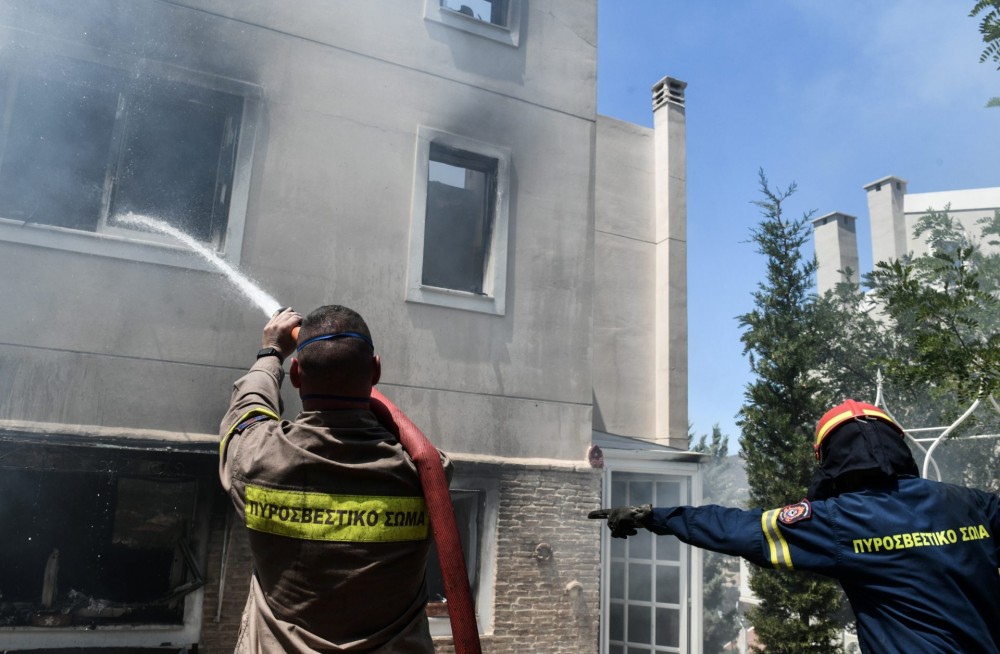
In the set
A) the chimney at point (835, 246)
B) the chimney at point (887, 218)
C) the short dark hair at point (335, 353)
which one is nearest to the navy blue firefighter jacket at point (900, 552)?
the short dark hair at point (335, 353)

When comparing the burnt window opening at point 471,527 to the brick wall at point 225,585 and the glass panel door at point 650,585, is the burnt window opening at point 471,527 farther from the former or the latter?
the glass panel door at point 650,585

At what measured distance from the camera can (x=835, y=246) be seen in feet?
79.1

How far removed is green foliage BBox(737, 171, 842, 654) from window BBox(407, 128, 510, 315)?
675 centimetres

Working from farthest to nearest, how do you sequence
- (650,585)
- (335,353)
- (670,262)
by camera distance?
(670,262), (650,585), (335,353)

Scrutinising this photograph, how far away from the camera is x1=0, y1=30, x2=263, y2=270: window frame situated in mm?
5715

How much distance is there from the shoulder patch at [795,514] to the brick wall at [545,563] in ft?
13.7

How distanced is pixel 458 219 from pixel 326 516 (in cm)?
593

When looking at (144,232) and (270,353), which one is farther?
(144,232)

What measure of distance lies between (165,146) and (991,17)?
625cm

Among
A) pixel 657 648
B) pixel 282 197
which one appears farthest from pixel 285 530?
pixel 657 648

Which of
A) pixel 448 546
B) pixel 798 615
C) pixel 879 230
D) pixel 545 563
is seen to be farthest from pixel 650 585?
pixel 879 230

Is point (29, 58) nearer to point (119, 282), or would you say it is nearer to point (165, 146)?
point (165, 146)

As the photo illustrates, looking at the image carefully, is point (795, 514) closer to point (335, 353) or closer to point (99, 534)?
point (335, 353)

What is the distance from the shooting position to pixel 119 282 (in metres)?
5.91
